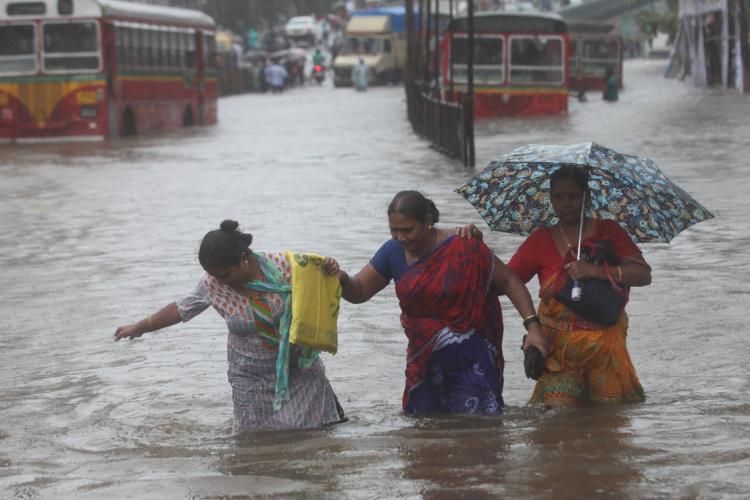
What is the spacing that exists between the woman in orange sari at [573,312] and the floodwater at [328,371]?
0.11 meters

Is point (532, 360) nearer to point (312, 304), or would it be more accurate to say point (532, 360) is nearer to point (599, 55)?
point (312, 304)

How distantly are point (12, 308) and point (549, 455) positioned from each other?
17.3ft

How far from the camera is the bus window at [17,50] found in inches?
1081

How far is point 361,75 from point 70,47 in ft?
103

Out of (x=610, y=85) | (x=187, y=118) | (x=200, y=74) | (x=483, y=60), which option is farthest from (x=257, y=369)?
(x=610, y=85)

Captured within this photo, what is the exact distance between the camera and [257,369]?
19.8ft

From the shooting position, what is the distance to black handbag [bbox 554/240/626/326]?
5906 mm

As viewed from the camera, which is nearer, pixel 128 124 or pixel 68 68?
pixel 68 68

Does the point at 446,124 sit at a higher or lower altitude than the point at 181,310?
higher

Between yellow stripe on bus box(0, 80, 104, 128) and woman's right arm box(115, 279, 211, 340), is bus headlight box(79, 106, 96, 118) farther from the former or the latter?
woman's right arm box(115, 279, 211, 340)

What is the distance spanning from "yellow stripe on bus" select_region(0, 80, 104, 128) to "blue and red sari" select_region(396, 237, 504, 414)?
22.2 meters

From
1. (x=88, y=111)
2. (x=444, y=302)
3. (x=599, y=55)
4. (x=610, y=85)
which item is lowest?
(x=444, y=302)

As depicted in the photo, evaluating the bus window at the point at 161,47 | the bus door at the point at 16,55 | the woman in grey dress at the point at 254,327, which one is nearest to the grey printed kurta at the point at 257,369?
the woman in grey dress at the point at 254,327

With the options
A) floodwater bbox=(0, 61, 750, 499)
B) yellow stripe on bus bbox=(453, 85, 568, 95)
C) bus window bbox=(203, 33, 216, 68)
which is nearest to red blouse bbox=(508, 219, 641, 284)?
floodwater bbox=(0, 61, 750, 499)
